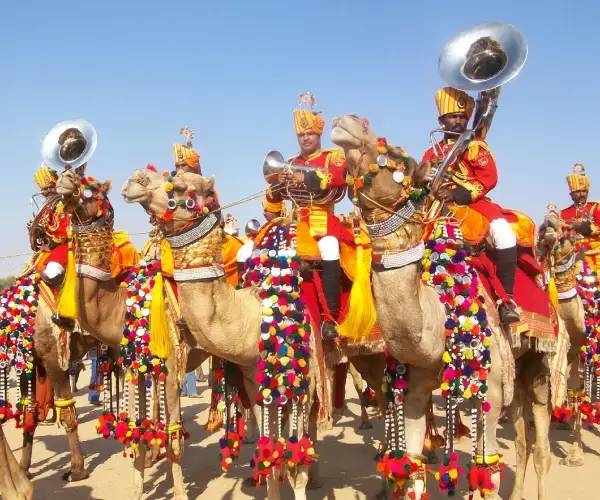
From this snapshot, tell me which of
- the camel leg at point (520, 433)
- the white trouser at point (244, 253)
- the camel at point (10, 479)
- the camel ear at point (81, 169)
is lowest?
the camel leg at point (520, 433)

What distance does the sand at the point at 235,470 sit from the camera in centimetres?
708

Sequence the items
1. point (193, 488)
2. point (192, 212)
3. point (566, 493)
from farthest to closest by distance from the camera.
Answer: point (193, 488) < point (566, 493) < point (192, 212)

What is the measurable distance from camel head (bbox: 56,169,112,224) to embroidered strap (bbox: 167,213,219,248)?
2.04m

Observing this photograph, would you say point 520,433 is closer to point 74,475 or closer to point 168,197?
point 168,197

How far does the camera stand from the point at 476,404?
4.70 metres

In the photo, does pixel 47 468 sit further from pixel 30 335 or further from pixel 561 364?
pixel 561 364

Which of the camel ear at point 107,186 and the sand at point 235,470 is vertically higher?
the camel ear at point 107,186

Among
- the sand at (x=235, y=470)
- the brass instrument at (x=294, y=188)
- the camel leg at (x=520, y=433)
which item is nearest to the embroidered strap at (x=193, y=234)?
the brass instrument at (x=294, y=188)

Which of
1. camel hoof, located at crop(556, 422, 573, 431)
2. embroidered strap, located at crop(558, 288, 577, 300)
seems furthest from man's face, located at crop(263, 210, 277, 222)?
camel hoof, located at crop(556, 422, 573, 431)

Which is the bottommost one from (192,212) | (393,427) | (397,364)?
(393,427)

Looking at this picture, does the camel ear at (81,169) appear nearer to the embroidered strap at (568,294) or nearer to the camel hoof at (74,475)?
the camel hoof at (74,475)

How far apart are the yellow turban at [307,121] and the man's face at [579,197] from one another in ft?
20.8

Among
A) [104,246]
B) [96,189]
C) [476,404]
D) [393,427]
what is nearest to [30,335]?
[104,246]

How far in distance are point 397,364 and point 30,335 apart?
493 centimetres
